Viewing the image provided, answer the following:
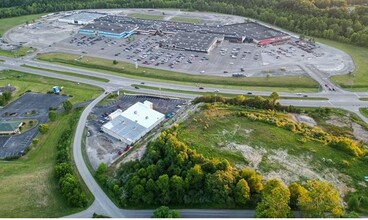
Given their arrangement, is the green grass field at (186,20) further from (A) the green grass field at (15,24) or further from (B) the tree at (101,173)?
(B) the tree at (101,173)

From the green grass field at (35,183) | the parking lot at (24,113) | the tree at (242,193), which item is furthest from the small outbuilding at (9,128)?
the tree at (242,193)

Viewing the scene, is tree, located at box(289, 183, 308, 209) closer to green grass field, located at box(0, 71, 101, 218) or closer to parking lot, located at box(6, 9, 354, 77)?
green grass field, located at box(0, 71, 101, 218)

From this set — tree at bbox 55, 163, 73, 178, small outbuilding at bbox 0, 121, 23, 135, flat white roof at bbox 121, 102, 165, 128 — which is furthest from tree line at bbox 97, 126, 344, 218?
small outbuilding at bbox 0, 121, 23, 135

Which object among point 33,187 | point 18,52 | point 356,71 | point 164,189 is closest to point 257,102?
point 164,189

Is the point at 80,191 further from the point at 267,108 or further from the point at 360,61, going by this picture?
the point at 360,61

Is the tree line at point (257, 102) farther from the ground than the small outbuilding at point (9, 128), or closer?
farther from the ground

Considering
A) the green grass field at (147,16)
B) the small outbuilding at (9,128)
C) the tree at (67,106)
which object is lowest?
the small outbuilding at (9,128)

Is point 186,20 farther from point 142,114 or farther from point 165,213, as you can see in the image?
point 165,213

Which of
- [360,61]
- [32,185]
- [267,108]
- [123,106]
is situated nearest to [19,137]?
[32,185]
